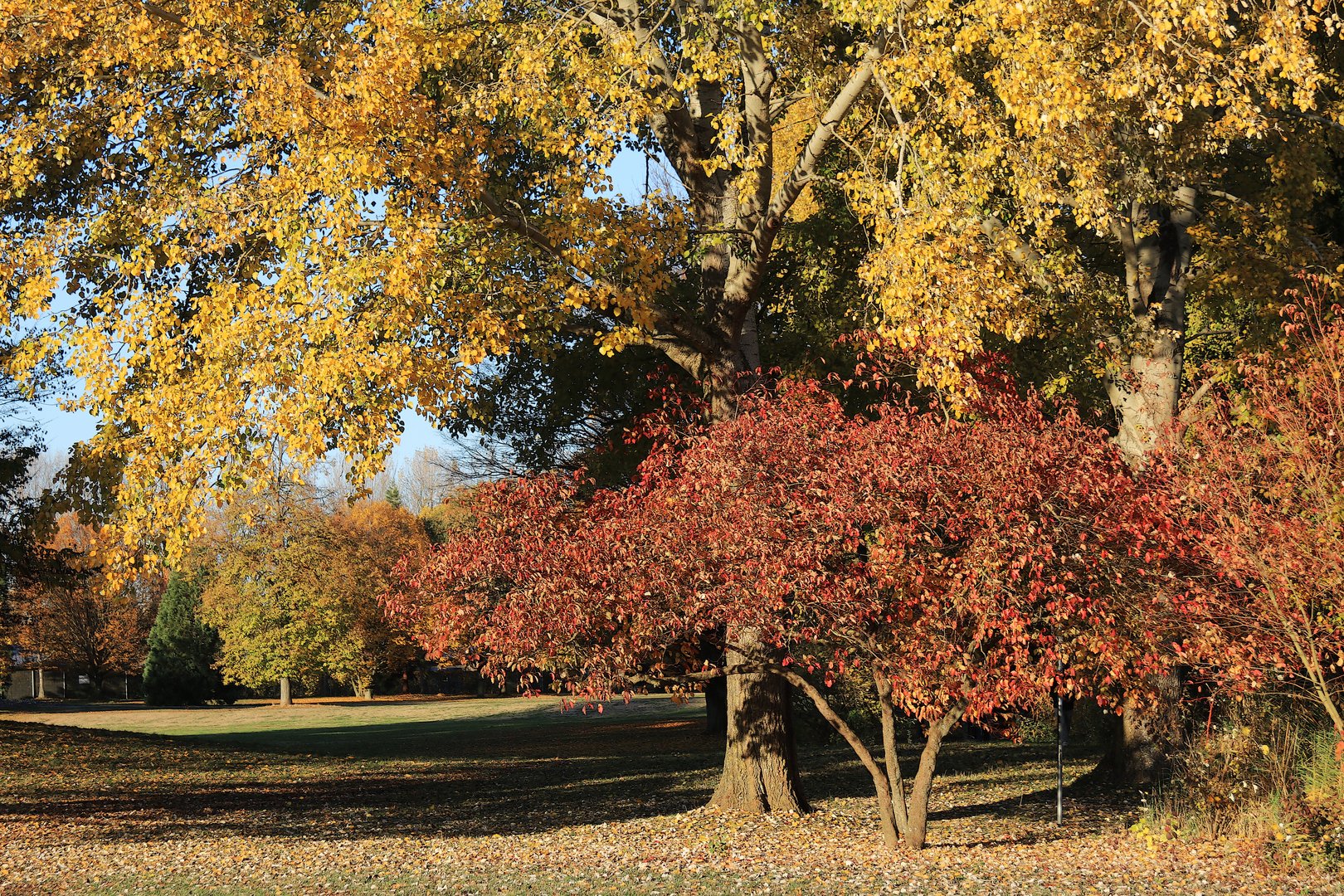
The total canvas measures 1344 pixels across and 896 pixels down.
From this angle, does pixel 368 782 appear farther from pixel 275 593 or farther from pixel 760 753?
pixel 275 593

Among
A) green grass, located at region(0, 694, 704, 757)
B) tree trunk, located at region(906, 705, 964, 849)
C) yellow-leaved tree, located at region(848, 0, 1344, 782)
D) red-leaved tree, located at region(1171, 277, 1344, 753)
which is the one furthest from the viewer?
green grass, located at region(0, 694, 704, 757)

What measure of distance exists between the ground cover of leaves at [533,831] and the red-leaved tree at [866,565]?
122 centimetres

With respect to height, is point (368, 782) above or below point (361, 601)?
below

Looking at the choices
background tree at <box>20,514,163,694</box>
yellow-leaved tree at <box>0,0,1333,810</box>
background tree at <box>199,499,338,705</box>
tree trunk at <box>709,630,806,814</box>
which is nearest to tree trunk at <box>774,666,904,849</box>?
yellow-leaved tree at <box>0,0,1333,810</box>

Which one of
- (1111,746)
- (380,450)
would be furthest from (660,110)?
(1111,746)

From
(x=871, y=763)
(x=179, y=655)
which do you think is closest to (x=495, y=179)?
(x=871, y=763)

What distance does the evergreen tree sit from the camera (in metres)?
50.1

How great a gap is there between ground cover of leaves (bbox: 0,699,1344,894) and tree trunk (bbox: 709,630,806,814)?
306 mm

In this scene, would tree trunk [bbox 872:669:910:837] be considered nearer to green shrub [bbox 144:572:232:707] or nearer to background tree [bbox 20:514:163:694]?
background tree [bbox 20:514:163:694]

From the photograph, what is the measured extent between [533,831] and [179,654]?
4408 centimetres

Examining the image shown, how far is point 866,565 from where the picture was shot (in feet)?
27.9

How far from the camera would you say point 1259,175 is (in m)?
16.6

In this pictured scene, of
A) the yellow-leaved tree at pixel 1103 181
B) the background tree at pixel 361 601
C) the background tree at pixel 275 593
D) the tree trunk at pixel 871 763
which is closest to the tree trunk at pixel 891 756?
the tree trunk at pixel 871 763

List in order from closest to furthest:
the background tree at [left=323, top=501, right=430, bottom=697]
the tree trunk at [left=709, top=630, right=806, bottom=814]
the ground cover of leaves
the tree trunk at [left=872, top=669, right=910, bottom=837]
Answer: the ground cover of leaves, the tree trunk at [left=872, top=669, right=910, bottom=837], the tree trunk at [left=709, top=630, right=806, bottom=814], the background tree at [left=323, top=501, right=430, bottom=697]
